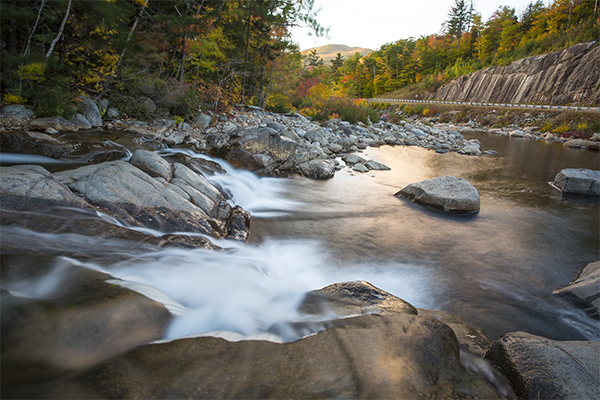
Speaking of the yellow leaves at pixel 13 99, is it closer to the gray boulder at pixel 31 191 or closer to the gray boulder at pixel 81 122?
the gray boulder at pixel 81 122

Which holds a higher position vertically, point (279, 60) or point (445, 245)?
point (279, 60)

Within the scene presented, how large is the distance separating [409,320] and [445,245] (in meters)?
4.12

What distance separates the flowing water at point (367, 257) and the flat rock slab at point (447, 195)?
0.31 m

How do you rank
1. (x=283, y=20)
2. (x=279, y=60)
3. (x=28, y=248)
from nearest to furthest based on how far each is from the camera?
(x=28, y=248), (x=283, y=20), (x=279, y=60)

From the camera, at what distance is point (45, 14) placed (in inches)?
397

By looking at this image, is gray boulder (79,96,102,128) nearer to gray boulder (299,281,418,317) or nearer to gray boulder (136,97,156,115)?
gray boulder (136,97,156,115)

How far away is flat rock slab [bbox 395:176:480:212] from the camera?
297 inches

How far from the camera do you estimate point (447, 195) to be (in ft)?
25.1

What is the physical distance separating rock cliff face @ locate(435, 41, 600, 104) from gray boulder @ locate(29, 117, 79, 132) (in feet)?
140

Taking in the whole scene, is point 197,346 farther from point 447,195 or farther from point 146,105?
point 146,105

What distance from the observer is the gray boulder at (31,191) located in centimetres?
389

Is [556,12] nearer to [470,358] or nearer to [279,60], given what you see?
[279,60]

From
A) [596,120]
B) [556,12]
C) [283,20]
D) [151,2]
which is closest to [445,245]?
[151,2]

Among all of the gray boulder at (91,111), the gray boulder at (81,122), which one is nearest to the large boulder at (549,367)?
the gray boulder at (81,122)
